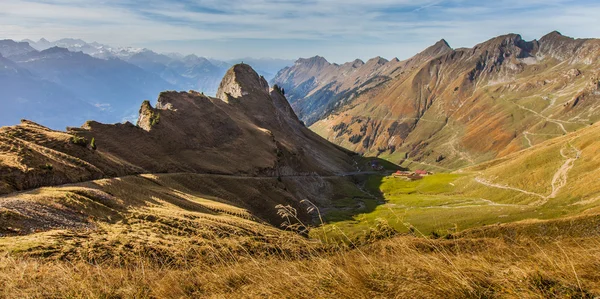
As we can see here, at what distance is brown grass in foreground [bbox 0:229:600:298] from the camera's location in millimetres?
6305

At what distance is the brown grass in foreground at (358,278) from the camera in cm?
630

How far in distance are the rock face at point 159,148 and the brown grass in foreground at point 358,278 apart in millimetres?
38725

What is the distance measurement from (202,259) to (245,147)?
357 ft

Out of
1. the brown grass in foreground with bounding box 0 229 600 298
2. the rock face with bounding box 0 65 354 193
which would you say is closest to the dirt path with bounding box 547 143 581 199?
the rock face with bounding box 0 65 354 193

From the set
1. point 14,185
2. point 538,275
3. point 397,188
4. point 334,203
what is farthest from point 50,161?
point 397,188

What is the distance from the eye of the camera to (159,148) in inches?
3457

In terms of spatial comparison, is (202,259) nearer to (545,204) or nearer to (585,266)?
(585,266)

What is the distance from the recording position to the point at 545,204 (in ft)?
285

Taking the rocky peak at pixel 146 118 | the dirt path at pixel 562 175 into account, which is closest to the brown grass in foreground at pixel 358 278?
the rocky peak at pixel 146 118

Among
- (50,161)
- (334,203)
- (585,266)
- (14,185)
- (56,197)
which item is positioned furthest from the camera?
(334,203)

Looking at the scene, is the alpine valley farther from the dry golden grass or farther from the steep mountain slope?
the steep mountain slope

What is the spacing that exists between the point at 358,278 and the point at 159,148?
289 ft

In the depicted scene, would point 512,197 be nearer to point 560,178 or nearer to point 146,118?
point 560,178

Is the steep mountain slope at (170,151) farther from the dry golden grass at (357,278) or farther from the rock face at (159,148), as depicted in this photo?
the dry golden grass at (357,278)
